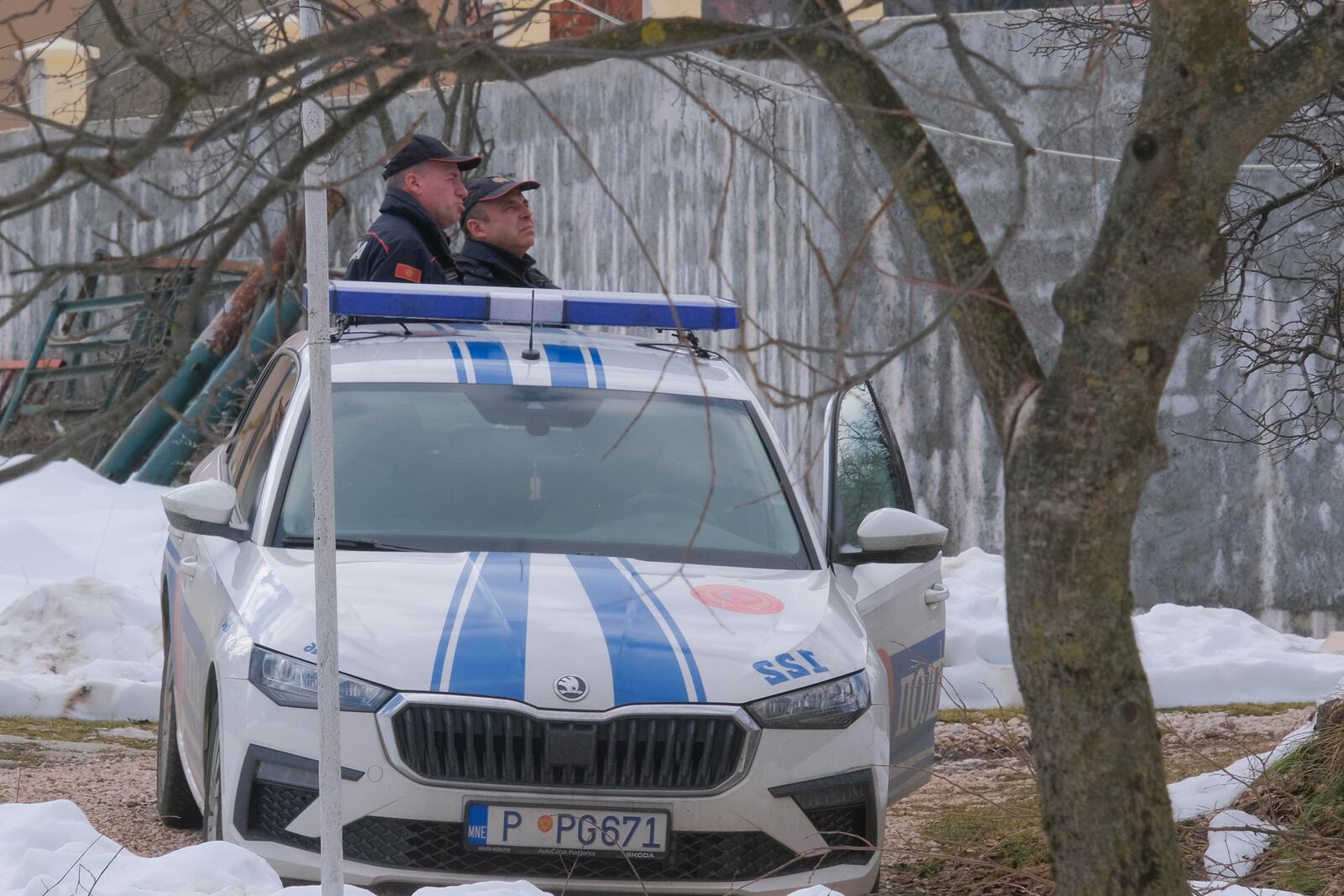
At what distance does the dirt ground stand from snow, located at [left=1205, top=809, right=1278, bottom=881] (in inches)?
11.1

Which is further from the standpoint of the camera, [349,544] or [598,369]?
[598,369]

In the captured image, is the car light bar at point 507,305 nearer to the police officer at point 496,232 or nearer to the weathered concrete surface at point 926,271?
the police officer at point 496,232

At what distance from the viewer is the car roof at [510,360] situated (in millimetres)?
5488

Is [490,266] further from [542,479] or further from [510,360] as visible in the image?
[542,479]

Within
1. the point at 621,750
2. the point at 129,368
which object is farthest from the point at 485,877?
the point at 129,368

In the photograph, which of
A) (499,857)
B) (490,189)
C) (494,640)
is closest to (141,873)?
(499,857)

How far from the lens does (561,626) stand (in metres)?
4.45

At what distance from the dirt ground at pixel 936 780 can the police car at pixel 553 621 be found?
28 cm

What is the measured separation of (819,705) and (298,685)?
1.27 m

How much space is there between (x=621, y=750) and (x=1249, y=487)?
6652mm

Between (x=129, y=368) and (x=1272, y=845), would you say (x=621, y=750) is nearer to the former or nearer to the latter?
(x=1272, y=845)

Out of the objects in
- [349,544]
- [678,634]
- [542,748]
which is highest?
[349,544]

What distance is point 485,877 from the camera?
423 cm

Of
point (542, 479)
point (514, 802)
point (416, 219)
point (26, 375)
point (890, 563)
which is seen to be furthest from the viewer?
point (26, 375)
